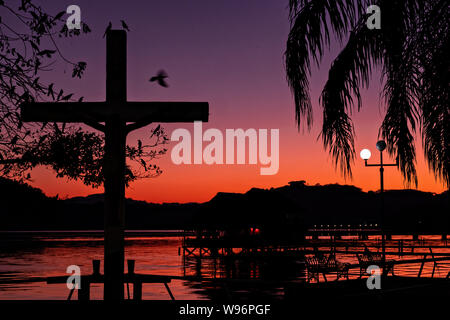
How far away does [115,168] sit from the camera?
572 centimetres

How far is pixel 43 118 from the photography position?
5840mm

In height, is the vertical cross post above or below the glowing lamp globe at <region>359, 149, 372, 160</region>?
below

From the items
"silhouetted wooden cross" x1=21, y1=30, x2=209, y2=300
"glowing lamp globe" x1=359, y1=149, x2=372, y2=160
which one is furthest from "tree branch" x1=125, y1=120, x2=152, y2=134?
"glowing lamp globe" x1=359, y1=149, x2=372, y2=160

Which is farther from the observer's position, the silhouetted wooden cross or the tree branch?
the tree branch

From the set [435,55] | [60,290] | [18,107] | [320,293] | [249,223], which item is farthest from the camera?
[249,223]

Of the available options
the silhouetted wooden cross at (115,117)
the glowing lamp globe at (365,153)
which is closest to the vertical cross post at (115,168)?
the silhouetted wooden cross at (115,117)

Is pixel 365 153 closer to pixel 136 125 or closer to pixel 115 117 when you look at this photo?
pixel 136 125

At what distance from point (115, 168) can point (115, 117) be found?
49 centimetres

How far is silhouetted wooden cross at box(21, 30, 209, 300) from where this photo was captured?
18.5 ft

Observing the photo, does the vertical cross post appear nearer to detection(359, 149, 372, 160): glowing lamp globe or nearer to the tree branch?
the tree branch
